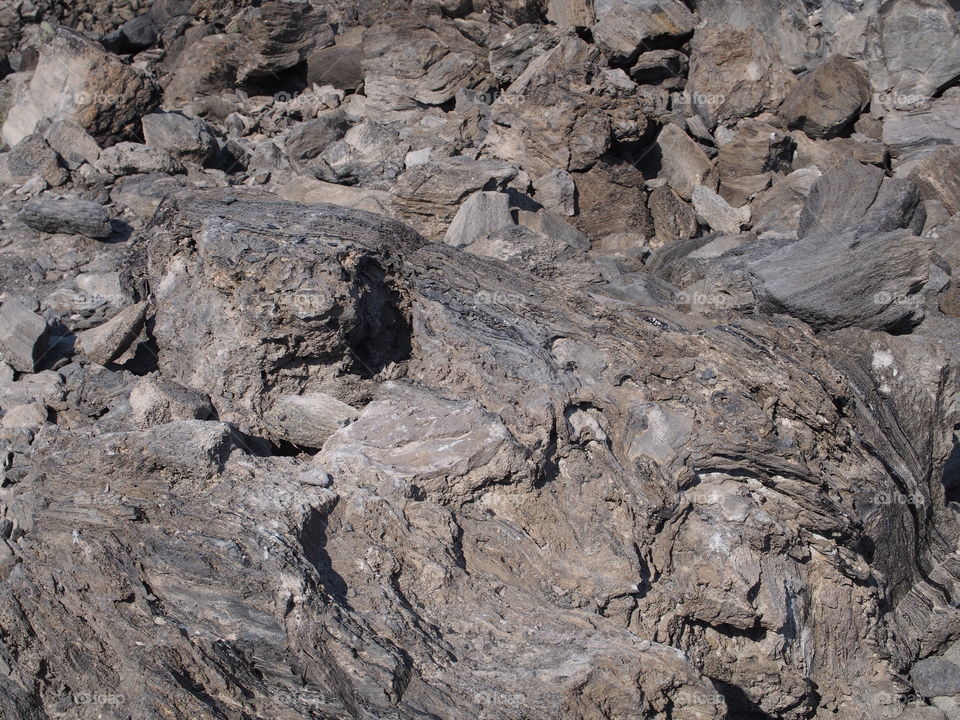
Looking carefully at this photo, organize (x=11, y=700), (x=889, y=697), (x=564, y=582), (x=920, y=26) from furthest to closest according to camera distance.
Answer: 1. (x=920, y=26)
2. (x=889, y=697)
3. (x=564, y=582)
4. (x=11, y=700)

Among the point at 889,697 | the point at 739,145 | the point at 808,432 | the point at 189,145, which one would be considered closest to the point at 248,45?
the point at 189,145

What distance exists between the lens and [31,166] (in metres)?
7.07

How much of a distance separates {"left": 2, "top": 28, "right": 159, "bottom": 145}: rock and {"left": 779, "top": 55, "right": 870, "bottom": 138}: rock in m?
6.57

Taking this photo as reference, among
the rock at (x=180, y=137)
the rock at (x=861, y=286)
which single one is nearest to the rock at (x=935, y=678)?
the rock at (x=861, y=286)

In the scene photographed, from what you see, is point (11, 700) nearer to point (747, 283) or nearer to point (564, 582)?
point (564, 582)

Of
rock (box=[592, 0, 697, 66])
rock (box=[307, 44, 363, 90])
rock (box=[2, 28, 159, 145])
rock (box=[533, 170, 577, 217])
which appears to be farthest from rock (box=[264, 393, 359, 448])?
rock (box=[592, 0, 697, 66])

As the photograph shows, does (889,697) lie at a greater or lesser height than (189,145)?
lesser

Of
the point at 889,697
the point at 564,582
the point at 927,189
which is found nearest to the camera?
the point at 564,582

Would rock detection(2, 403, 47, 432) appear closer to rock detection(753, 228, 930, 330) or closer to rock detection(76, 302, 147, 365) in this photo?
rock detection(76, 302, 147, 365)

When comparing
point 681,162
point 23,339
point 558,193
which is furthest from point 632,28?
point 23,339

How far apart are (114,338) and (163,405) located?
1.06 m

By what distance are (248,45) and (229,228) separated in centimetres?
672

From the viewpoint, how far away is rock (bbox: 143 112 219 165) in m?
7.77

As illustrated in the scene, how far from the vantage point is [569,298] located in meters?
4.15
